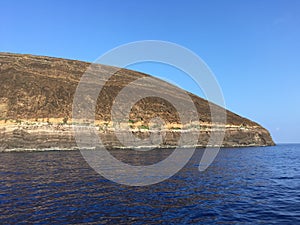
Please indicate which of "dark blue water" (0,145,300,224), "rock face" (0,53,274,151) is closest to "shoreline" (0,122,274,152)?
"rock face" (0,53,274,151)

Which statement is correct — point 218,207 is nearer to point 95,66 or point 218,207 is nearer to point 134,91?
point 134,91

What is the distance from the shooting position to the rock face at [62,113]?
244 ft

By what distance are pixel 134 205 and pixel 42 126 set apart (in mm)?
65544

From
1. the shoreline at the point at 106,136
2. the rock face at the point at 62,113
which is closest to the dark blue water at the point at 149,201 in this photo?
the shoreline at the point at 106,136

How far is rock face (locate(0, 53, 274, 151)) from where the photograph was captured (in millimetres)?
74250

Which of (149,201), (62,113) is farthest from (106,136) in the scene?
(149,201)

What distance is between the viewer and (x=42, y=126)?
7625 cm

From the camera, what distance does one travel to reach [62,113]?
3273 inches

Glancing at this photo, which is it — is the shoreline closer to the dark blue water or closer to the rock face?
the rock face

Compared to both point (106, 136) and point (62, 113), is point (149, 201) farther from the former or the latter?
point (62, 113)

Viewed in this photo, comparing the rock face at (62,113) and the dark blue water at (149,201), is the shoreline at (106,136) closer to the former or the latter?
the rock face at (62,113)

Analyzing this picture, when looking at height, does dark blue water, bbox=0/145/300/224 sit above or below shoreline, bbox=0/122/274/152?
below

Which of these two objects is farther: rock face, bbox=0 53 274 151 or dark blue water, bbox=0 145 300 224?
rock face, bbox=0 53 274 151

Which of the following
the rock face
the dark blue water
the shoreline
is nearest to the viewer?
the dark blue water
